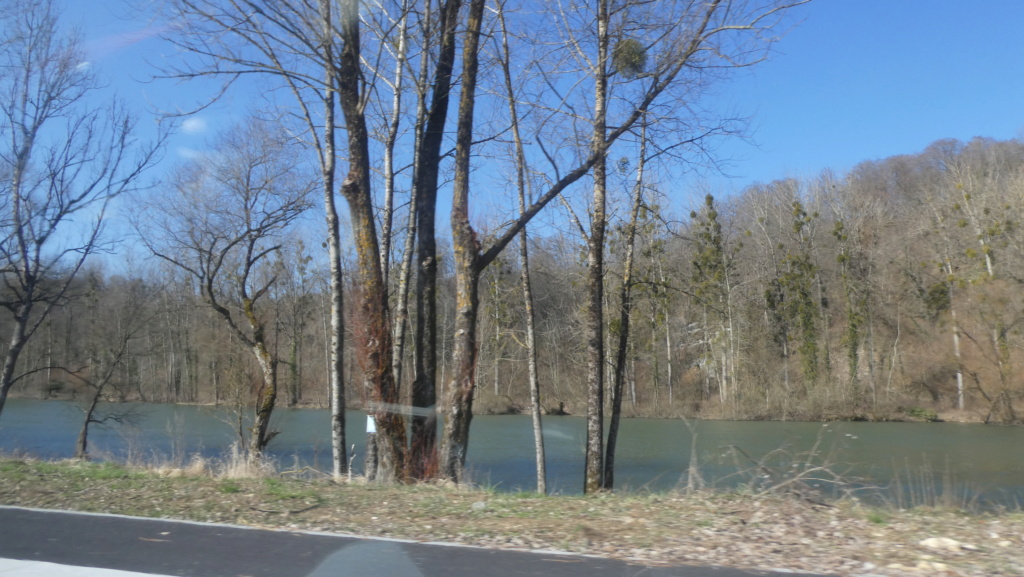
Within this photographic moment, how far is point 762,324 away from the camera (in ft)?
127

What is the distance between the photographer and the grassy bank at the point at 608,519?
17.5ft

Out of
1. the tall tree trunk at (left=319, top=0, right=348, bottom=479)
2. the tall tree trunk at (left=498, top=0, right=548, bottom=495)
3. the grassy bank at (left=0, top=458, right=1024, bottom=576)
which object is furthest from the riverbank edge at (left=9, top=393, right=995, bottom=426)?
the grassy bank at (left=0, top=458, right=1024, bottom=576)

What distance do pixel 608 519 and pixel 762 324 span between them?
34163mm

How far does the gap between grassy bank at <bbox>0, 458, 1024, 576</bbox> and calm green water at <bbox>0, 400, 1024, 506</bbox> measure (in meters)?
7.09

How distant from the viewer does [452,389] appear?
1195cm

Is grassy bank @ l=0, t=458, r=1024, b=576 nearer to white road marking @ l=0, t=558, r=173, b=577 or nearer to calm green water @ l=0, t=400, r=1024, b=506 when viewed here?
white road marking @ l=0, t=558, r=173, b=577

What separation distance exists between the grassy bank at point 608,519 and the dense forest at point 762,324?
65.4ft

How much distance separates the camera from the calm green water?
18094mm

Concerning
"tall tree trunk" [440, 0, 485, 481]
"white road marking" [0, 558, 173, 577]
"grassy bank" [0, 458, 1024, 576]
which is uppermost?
"tall tree trunk" [440, 0, 485, 481]

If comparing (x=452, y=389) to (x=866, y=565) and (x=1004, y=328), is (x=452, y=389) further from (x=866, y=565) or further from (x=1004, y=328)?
(x=1004, y=328)

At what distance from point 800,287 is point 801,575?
37.3m

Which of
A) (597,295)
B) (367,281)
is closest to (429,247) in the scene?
(367,281)

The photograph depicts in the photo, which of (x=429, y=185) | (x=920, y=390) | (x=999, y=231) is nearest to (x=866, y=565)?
(x=429, y=185)

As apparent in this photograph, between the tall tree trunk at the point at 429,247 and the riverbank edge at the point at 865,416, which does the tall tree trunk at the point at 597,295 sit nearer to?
the tall tree trunk at the point at 429,247
